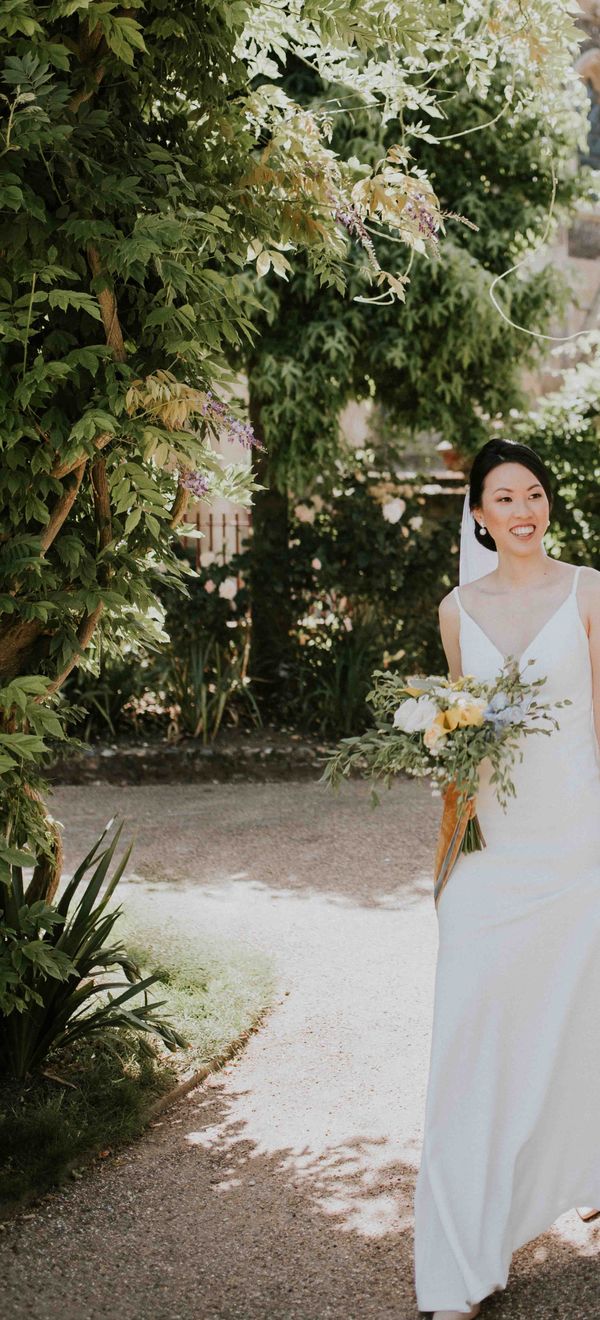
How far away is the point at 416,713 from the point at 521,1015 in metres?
0.77

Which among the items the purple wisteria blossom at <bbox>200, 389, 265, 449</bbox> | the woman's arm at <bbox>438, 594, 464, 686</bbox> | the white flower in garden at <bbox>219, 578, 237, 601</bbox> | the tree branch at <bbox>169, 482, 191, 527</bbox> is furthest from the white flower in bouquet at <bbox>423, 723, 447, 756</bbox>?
the white flower in garden at <bbox>219, 578, 237, 601</bbox>

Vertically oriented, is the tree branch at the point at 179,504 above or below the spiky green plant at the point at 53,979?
above

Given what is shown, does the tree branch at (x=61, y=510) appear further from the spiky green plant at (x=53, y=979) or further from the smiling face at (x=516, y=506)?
the smiling face at (x=516, y=506)

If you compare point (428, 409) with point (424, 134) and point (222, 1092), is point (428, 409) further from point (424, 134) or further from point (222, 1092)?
point (222, 1092)

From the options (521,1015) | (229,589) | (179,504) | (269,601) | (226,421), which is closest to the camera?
(521,1015)

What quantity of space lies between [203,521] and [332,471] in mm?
1455

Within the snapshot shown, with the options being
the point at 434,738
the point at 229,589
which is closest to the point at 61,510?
the point at 434,738

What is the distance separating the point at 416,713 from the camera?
3.14 metres

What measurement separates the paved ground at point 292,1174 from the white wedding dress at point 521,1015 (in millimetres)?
202

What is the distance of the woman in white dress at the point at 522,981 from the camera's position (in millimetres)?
3100

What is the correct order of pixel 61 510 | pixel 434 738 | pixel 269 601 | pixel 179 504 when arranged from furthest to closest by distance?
pixel 269 601
pixel 179 504
pixel 61 510
pixel 434 738

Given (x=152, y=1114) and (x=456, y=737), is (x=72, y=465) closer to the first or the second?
(x=456, y=737)

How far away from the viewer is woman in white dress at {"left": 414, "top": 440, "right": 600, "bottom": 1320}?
310 centimetres

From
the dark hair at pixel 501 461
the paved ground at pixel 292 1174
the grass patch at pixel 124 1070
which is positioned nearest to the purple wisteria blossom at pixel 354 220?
the dark hair at pixel 501 461
